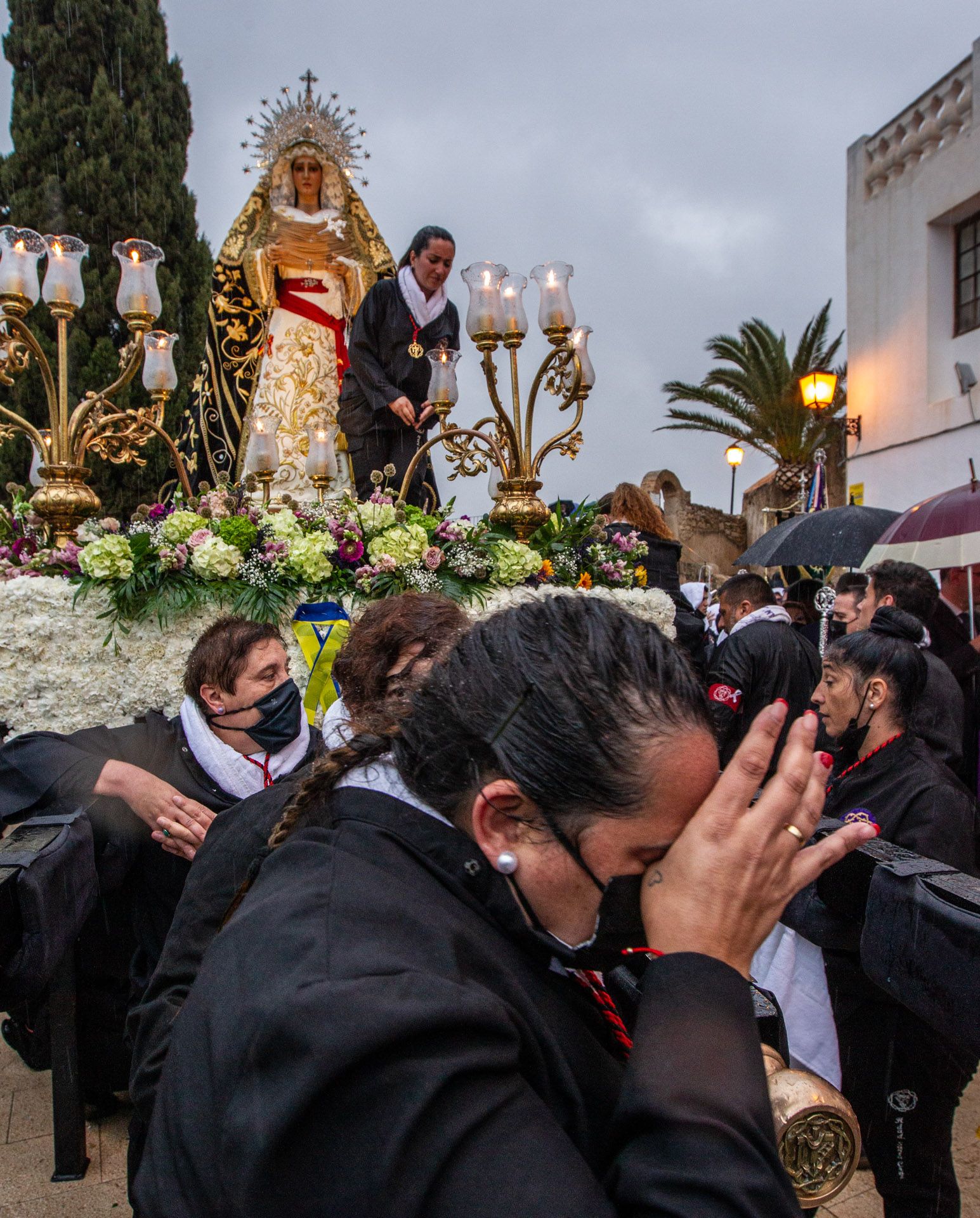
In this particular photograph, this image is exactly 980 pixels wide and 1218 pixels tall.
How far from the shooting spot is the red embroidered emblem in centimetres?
448

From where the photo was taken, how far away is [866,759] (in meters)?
2.74

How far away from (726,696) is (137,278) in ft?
11.6

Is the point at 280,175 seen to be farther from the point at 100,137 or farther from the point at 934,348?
the point at 934,348

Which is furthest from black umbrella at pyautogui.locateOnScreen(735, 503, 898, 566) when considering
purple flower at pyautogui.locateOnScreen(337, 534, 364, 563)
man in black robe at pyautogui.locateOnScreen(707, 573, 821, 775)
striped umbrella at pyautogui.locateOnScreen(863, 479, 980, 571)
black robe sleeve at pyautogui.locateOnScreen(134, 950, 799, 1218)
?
black robe sleeve at pyautogui.locateOnScreen(134, 950, 799, 1218)

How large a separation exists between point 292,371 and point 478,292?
3.14 m

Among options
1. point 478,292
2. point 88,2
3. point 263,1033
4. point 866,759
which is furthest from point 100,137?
point 263,1033

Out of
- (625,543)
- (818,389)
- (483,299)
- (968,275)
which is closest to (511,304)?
(483,299)

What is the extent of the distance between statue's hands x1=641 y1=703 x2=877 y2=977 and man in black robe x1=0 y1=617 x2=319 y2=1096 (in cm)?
174

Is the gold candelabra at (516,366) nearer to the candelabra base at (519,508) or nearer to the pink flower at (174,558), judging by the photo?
the candelabra base at (519,508)

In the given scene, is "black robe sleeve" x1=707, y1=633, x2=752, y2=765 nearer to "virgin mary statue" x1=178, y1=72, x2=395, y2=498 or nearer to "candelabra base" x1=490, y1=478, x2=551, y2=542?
"candelabra base" x1=490, y1=478, x2=551, y2=542

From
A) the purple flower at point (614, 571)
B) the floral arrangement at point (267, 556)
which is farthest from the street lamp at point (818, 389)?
the floral arrangement at point (267, 556)

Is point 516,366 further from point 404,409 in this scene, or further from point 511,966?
point 511,966

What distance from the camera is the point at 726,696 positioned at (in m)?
4.48

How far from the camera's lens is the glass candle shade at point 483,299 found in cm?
443
